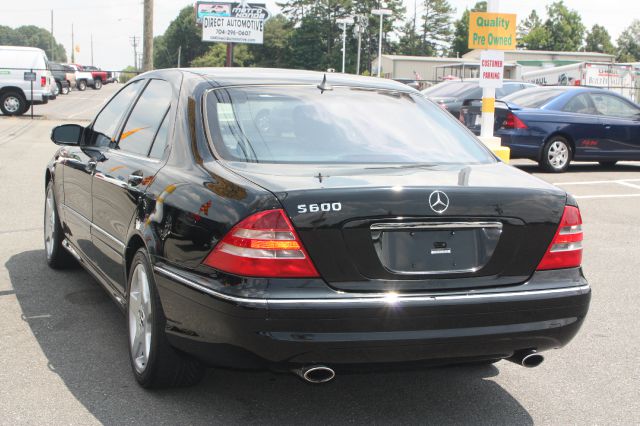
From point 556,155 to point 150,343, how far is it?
12051 mm

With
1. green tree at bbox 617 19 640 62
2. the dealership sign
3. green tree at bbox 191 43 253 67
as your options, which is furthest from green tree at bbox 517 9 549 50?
the dealership sign

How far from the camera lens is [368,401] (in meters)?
4.05

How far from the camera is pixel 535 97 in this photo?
15.2 m

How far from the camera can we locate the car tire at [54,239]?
6430mm

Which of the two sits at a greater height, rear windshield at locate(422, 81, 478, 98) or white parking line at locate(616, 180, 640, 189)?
rear windshield at locate(422, 81, 478, 98)

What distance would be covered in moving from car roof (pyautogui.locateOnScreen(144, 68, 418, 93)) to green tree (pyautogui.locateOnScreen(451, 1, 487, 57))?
134m

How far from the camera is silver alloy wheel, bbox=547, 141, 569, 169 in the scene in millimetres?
14812

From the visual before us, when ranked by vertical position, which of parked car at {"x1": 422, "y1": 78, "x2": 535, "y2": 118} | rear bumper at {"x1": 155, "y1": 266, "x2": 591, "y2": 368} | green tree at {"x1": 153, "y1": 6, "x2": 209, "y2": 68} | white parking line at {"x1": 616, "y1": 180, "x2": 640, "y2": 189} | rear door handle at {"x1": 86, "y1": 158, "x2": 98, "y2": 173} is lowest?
white parking line at {"x1": 616, "y1": 180, "x2": 640, "y2": 189}

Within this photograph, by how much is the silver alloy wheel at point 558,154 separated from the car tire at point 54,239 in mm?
10083

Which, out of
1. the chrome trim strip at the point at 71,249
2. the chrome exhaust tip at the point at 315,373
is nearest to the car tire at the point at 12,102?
the chrome trim strip at the point at 71,249

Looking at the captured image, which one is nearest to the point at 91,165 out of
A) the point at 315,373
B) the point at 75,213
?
the point at 75,213

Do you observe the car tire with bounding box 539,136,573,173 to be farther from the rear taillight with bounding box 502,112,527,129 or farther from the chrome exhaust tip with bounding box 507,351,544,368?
the chrome exhaust tip with bounding box 507,351,544,368

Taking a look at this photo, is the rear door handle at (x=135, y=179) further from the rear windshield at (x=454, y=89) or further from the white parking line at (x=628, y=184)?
the rear windshield at (x=454, y=89)

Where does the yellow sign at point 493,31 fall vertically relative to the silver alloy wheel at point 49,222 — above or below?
above
